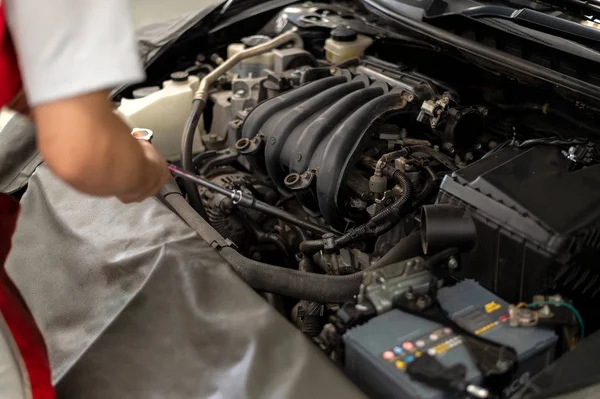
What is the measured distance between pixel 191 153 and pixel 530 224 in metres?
0.81

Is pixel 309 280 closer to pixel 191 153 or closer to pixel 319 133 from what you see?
pixel 319 133

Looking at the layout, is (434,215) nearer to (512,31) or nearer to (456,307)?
(456,307)

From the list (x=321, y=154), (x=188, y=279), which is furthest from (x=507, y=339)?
(x=321, y=154)

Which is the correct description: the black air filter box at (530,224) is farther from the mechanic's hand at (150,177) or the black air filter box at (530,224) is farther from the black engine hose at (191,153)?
the black engine hose at (191,153)

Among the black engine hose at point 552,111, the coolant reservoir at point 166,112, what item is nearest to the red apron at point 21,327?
the coolant reservoir at point 166,112

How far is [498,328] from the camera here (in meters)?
0.90

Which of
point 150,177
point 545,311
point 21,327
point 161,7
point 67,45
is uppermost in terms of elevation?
point 67,45

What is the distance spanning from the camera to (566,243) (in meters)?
0.92

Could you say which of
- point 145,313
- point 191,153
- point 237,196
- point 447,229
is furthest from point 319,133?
point 145,313

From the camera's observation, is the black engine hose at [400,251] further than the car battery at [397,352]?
Yes

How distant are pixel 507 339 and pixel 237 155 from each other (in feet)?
2.87

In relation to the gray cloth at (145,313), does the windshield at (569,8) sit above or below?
above

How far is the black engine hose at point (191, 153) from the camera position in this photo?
1.46 meters

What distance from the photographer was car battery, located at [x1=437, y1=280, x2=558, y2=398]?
86 cm
